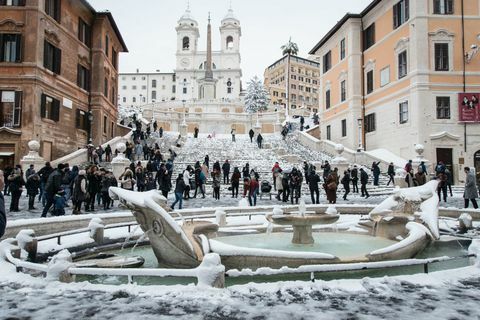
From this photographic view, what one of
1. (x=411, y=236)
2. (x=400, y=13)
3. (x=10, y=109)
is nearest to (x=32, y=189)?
→ (x=411, y=236)

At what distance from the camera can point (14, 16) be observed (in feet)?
84.9

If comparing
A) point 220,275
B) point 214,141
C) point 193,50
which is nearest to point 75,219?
point 220,275

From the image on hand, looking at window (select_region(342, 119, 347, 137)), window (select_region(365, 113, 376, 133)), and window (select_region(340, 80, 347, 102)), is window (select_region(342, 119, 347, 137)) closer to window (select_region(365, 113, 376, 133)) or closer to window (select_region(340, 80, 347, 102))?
window (select_region(340, 80, 347, 102))

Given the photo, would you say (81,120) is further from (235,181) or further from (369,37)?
(369,37)

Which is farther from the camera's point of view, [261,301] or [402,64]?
[402,64]

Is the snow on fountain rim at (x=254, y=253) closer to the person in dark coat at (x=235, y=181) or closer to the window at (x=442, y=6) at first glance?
the person in dark coat at (x=235, y=181)

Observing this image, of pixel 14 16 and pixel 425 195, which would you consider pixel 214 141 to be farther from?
pixel 425 195

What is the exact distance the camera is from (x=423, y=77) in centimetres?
2742

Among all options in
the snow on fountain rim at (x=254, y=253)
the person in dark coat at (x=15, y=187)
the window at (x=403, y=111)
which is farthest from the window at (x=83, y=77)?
the snow on fountain rim at (x=254, y=253)

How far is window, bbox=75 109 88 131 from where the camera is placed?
3211 cm

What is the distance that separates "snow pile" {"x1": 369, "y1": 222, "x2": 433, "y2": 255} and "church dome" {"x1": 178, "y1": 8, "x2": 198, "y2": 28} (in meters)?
115

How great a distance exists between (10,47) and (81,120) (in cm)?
829

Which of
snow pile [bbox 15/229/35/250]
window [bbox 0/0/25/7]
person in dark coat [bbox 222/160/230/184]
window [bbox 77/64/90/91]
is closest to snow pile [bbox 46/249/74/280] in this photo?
snow pile [bbox 15/229/35/250]

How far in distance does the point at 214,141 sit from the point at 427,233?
108 ft
